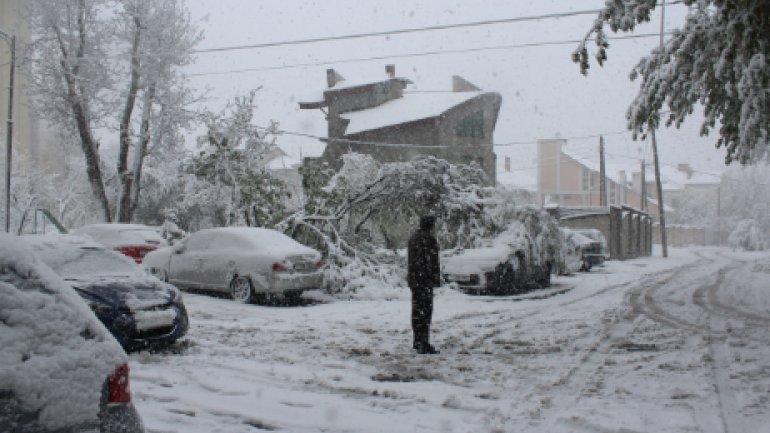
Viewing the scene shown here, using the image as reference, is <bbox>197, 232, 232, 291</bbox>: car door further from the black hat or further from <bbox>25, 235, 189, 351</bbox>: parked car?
the black hat

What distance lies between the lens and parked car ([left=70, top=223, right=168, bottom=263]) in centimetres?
1661

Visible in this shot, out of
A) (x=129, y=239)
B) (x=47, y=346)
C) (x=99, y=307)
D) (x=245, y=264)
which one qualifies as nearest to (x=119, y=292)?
(x=99, y=307)

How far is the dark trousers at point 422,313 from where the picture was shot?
25.9ft

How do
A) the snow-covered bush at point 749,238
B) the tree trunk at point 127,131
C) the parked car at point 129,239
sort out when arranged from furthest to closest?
the snow-covered bush at point 749,238 < the tree trunk at point 127,131 < the parked car at point 129,239

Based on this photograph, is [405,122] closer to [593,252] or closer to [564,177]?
[593,252]

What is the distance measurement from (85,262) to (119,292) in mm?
1069

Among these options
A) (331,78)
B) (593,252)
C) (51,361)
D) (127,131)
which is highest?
(331,78)

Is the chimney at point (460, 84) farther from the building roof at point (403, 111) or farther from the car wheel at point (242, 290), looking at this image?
the car wheel at point (242, 290)

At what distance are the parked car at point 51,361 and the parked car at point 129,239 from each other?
46.2ft

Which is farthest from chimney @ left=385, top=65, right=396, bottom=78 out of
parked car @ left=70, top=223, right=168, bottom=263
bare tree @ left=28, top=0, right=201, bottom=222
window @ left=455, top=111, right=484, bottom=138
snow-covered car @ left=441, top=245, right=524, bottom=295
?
snow-covered car @ left=441, top=245, right=524, bottom=295

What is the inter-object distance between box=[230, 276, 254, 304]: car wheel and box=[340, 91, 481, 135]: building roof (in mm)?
23295

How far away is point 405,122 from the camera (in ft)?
115

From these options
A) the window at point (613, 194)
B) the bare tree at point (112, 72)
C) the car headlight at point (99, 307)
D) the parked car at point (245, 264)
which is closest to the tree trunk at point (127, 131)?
the bare tree at point (112, 72)

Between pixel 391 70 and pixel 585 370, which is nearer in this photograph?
pixel 585 370
